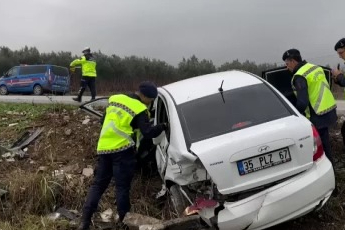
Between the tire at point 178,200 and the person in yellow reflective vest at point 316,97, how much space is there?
172 cm

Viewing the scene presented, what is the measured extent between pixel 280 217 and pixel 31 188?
11.4 feet

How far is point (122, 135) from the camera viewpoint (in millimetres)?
5270

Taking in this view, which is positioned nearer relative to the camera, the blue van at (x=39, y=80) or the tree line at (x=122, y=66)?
the blue van at (x=39, y=80)

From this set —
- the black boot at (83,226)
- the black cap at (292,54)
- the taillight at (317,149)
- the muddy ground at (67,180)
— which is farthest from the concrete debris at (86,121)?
the taillight at (317,149)

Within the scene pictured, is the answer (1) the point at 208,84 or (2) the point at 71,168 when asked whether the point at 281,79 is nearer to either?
(1) the point at 208,84

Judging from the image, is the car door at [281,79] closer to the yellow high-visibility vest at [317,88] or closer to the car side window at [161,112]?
the yellow high-visibility vest at [317,88]

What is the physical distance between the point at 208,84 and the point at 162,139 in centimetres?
83

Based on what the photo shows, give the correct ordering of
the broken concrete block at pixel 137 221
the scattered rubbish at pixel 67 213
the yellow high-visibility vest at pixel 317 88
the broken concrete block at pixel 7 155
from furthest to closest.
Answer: the broken concrete block at pixel 7 155
the scattered rubbish at pixel 67 213
the yellow high-visibility vest at pixel 317 88
the broken concrete block at pixel 137 221

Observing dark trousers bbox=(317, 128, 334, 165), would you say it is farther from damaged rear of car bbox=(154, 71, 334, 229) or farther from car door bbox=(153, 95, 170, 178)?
car door bbox=(153, 95, 170, 178)

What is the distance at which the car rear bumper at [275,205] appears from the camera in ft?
13.7

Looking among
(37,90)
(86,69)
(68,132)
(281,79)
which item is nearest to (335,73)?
(281,79)

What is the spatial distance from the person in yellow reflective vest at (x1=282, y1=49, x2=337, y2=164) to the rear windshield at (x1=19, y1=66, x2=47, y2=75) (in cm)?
2019

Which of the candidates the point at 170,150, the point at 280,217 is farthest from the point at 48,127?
the point at 280,217

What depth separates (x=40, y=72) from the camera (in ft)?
79.3
